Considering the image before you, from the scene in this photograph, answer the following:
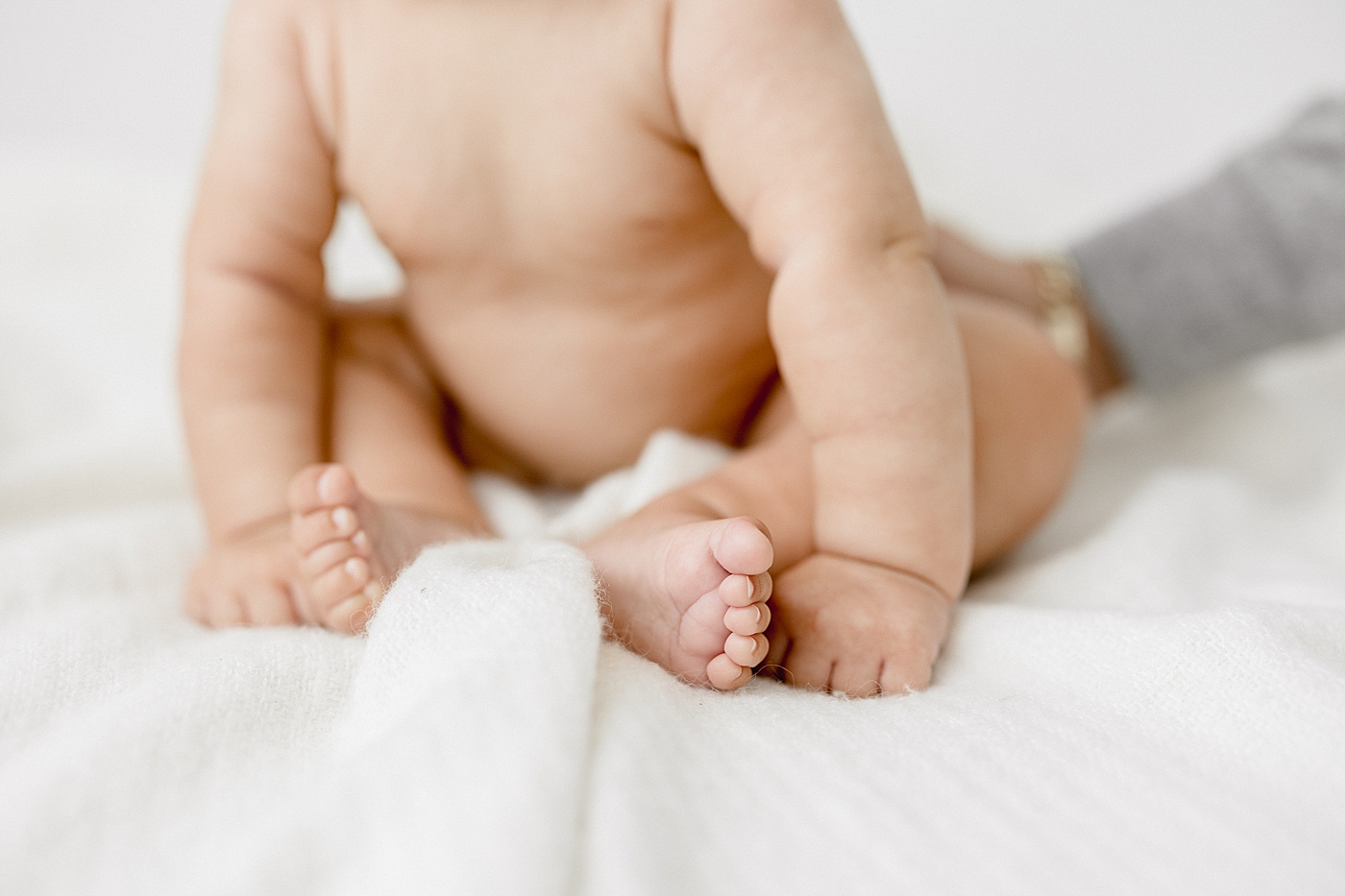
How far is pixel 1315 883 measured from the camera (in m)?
0.34

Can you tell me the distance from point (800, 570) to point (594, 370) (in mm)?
267

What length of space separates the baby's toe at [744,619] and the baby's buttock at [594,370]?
327 mm

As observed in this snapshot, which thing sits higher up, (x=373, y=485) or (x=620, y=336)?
(x=620, y=336)

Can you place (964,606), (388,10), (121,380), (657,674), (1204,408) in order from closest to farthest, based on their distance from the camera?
1. (657,674)
2. (964,606)
3. (388,10)
4. (1204,408)
5. (121,380)

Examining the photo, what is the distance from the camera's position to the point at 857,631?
537 mm

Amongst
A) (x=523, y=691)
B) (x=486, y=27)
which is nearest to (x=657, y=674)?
(x=523, y=691)

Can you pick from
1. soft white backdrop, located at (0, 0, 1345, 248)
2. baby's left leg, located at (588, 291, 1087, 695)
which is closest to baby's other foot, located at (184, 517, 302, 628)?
baby's left leg, located at (588, 291, 1087, 695)

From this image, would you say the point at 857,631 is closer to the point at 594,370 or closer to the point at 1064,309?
the point at 594,370

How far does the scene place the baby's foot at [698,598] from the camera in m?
0.48

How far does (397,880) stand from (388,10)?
1.97ft

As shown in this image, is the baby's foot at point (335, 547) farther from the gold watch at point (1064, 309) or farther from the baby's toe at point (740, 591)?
the gold watch at point (1064, 309)

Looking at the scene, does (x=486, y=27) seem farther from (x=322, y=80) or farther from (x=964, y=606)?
(x=964, y=606)

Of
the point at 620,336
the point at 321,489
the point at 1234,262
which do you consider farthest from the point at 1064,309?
the point at 321,489

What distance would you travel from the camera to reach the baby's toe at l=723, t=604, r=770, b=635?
485 mm
